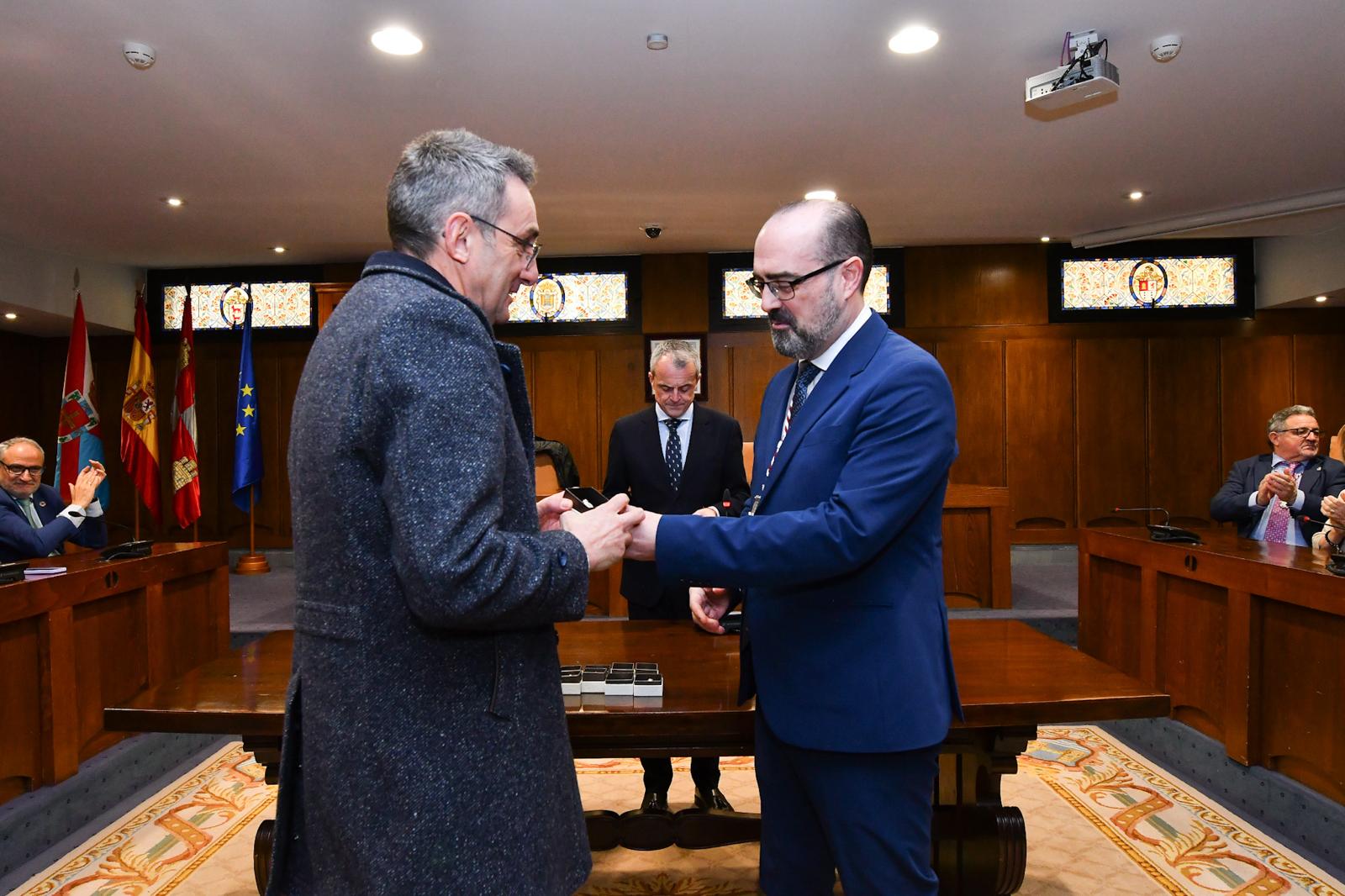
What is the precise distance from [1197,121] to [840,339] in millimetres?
4656

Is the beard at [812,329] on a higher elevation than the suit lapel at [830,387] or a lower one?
higher

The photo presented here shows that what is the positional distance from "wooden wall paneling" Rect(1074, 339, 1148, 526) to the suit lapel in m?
7.73

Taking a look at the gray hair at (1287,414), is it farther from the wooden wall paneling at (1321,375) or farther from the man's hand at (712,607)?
the wooden wall paneling at (1321,375)

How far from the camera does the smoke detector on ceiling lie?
12.6 ft

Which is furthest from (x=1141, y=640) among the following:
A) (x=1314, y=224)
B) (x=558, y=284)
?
(x=558, y=284)

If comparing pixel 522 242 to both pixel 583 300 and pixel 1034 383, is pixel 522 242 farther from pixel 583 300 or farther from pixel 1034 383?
pixel 1034 383

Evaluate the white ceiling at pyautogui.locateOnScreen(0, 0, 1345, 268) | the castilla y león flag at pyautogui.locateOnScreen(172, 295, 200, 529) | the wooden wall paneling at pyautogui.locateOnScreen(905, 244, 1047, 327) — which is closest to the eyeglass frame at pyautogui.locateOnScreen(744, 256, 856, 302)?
the white ceiling at pyautogui.locateOnScreen(0, 0, 1345, 268)

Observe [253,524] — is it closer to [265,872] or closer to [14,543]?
[14,543]

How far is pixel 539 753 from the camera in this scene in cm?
111

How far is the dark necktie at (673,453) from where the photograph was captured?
3553 mm

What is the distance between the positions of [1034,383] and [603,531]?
320 inches

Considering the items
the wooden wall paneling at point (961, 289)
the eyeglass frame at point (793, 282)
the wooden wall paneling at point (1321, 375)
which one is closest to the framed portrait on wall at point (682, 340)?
the wooden wall paneling at point (961, 289)

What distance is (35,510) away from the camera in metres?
4.53

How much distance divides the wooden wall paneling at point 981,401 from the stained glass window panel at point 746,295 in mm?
725
